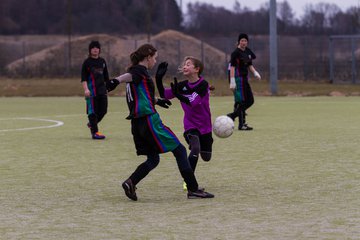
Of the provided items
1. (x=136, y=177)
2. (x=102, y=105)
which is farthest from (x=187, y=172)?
(x=102, y=105)

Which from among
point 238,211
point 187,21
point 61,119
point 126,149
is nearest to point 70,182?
point 238,211

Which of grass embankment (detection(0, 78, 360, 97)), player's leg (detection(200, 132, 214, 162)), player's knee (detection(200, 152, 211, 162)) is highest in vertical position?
player's leg (detection(200, 132, 214, 162))

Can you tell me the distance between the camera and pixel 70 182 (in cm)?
1091

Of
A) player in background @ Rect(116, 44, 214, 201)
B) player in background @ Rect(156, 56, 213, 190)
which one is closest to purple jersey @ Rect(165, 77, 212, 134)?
player in background @ Rect(156, 56, 213, 190)

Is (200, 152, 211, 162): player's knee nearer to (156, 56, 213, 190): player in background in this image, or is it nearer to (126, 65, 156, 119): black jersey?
(156, 56, 213, 190): player in background

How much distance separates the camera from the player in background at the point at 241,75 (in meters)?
18.2

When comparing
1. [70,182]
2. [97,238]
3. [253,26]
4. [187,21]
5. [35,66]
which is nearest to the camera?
[97,238]

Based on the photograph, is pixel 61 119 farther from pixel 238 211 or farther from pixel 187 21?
pixel 187 21

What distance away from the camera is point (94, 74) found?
54.3 feet

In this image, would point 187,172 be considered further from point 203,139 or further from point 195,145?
point 203,139

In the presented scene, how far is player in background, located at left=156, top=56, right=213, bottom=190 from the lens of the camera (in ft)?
32.1

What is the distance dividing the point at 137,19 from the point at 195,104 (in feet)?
245

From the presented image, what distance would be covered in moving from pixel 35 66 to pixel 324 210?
45540mm

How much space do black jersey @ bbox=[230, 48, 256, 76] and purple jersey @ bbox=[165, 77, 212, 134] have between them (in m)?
8.18
